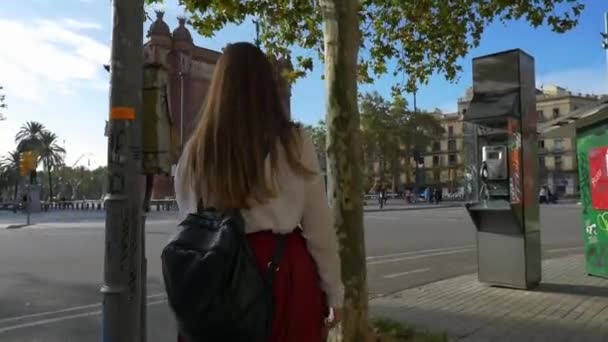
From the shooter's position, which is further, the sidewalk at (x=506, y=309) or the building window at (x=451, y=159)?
the building window at (x=451, y=159)

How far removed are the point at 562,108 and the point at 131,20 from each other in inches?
3995

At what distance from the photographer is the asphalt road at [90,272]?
639 cm

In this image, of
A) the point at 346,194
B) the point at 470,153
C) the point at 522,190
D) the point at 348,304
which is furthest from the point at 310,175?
the point at 470,153

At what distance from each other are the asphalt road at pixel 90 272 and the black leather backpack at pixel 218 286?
14.2ft

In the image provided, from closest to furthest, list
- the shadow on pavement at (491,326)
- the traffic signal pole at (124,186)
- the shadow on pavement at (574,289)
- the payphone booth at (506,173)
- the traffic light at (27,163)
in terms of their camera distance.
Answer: the traffic signal pole at (124,186), the shadow on pavement at (491,326), the shadow on pavement at (574,289), the payphone booth at (506,173), the traffic light at (27,163)

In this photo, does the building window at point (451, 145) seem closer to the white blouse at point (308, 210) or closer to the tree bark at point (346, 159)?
the tree bark at point (346, 159)

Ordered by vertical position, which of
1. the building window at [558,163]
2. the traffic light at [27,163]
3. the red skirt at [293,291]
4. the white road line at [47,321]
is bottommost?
the white road line at [47,321]

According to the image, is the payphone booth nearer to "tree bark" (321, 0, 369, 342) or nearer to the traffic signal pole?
"tree bark" (321, 0, 369, 342)

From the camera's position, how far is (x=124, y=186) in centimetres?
293

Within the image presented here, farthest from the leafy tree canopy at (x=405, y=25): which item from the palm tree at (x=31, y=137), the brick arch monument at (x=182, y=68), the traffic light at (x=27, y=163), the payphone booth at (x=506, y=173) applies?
the palm tree at (x=31, y=137)

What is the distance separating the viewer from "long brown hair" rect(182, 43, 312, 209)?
198cm

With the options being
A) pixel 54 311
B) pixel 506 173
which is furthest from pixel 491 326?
pixel 54 311

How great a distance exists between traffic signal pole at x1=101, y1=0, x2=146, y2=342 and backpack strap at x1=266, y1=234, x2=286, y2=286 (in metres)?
1.23

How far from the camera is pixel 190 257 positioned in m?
1.81
